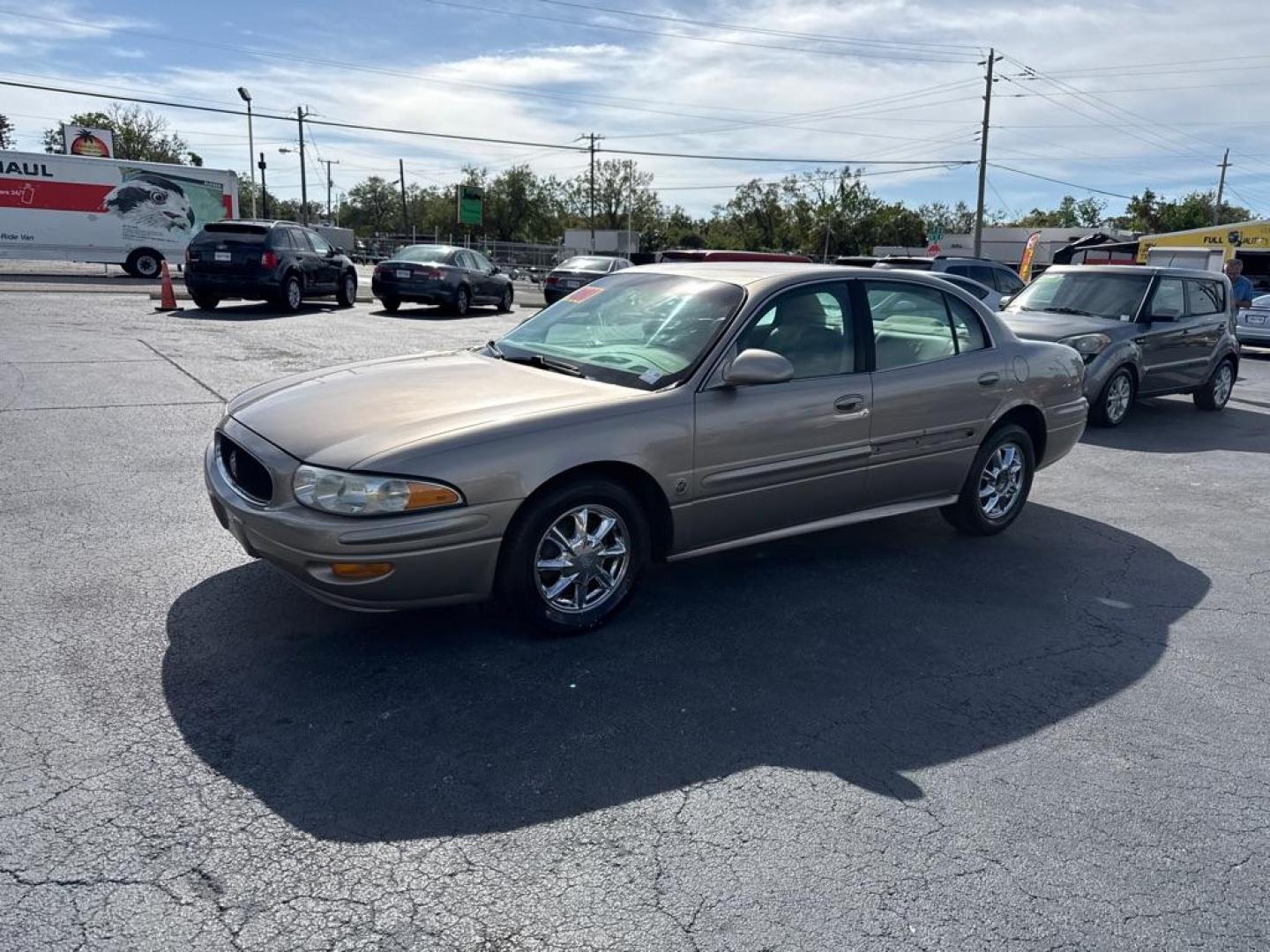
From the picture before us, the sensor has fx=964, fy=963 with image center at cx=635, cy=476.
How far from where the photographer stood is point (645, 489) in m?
4.40

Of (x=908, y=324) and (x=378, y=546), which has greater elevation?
(x=908, y=324)

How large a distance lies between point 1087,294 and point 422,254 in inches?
529

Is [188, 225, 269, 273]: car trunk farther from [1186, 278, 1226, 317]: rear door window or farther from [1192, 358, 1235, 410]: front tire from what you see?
[1192, 358, 1235, 410]: front tire

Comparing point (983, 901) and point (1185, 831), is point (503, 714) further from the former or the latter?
point (1185, 831)

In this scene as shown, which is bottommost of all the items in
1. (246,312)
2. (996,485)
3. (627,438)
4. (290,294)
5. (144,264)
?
(996,485)

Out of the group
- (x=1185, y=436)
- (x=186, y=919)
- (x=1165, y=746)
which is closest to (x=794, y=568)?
(x=1165, y=746)

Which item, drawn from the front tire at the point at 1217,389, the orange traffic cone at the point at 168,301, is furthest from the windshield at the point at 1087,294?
the orange traffic cone at the point at 168,301

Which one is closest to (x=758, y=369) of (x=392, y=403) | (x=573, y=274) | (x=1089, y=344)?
(x=392, y=403)

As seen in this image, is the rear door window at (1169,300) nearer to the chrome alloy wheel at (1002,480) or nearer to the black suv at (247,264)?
the chrome alloy wheel at (1002,480)

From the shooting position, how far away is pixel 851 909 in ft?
8.70

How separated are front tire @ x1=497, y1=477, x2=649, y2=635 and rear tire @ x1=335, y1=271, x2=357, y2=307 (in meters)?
16.8

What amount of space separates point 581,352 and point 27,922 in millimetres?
3303

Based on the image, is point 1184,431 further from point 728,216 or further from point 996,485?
point 728,216

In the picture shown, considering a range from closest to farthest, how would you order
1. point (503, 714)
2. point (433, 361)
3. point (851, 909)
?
point (851, 909) → point (503, 714) → point (433, 361)
